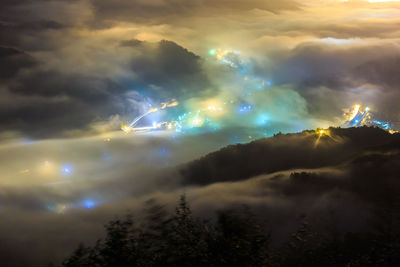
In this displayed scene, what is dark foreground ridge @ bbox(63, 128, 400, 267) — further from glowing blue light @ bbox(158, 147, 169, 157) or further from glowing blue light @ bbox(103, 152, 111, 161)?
glowing blue light @ bbox(103, 152, 111, 161)

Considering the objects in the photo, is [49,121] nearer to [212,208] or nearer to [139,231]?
[212,208]

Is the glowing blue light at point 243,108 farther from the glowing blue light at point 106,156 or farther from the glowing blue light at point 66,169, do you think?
the glowing blue light at point 66,169

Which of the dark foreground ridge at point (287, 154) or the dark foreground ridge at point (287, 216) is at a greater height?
the dark foreground ridge at point (287, 154)

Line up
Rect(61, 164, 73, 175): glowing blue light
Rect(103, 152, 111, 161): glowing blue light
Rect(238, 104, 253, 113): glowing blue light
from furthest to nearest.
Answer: Rect(238, 104, 253, 113): glowing blue light < Rect(103, 152, 111, 161): glowing blue light < Rect(61, 164, 73, 175): glowing blue light

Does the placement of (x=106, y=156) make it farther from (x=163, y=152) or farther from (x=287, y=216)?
(x=287, y=216)

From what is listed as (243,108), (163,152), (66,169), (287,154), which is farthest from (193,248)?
(243,108)

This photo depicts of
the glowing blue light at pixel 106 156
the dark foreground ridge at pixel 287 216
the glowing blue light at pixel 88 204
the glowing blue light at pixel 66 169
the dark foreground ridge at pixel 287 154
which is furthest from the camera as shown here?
the glowing blue light at pixel 106 156

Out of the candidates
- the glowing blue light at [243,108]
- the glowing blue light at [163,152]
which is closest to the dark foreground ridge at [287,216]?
the glowing blue light at [163,152]

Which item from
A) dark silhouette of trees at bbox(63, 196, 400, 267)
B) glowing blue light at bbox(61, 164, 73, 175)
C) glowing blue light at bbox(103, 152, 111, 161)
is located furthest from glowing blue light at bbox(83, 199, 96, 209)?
dark silhouette of trees at bbox(63, 196, 400, 267)
